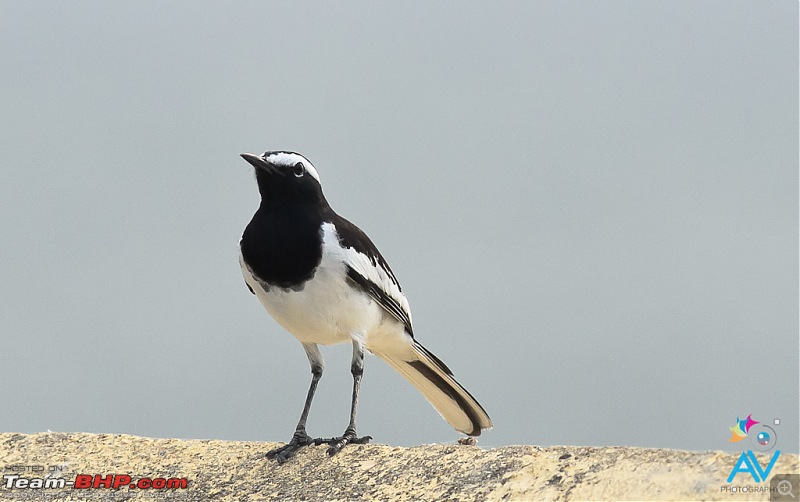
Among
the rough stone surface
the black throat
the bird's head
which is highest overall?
the bird's head

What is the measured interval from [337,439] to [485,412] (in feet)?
5.27

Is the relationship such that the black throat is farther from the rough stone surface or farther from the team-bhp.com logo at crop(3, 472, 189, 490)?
the team-bhp.com logo at crop(3, 472, 189, 490)

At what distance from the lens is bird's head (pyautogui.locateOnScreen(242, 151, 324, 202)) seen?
323 inches

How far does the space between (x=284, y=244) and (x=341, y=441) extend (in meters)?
1.53

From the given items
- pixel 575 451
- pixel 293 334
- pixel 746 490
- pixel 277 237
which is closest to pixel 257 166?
pixel 277 237

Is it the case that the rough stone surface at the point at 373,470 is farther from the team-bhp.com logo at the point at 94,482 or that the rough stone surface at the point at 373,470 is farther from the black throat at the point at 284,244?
the black throat at the point at 284,244

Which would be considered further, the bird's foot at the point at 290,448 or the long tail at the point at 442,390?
the long tail at the point at 442,390

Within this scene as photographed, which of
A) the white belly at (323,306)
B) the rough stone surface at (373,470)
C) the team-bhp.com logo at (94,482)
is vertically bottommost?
the team-bhp.com logo at (94,482)

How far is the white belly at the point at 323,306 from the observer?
7879 mm

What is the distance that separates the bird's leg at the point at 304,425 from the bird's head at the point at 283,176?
130cm

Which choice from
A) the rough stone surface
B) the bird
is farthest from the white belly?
the rough stone surface

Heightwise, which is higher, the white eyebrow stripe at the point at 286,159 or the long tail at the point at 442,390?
the white eyebrow stripe at the point at 286,159

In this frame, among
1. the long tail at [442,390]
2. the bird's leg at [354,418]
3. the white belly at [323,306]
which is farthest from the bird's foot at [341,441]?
the long tail at [442,390]

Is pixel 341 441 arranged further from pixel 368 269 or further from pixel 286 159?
pixel 286 159
